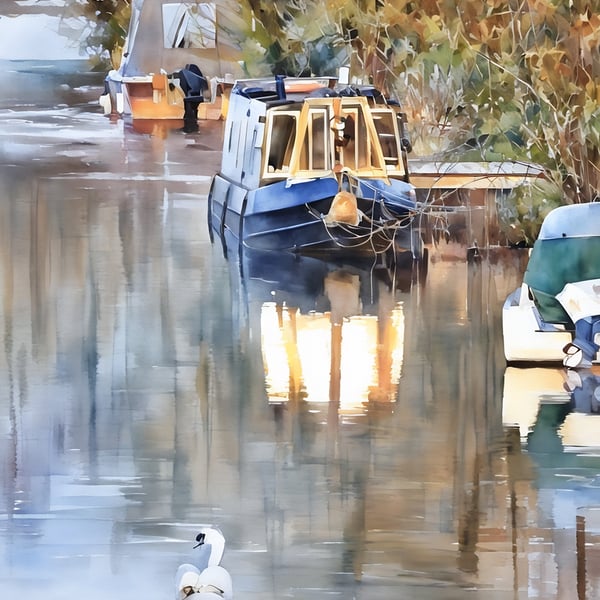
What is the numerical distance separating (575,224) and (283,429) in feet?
6.94

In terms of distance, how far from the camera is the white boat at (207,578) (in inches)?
206

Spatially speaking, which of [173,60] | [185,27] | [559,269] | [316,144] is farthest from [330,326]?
[173,60]

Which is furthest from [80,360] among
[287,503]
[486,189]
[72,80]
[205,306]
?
[72,80]

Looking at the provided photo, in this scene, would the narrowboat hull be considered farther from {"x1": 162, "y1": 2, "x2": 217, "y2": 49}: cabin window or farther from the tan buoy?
{"x1": 162, "y1": 2, "x2": 217, "y2": 49}: cabin window

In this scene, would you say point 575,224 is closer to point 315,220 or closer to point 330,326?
point 330,326

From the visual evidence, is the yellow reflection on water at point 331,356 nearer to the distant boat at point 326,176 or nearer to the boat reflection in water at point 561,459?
the boat reflection in water at point 561,459

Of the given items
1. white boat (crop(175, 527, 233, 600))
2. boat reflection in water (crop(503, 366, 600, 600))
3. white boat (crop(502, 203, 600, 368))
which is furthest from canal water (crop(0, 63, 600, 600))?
white boat (crop(175, 527, 233, 600))

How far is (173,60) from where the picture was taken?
99.6 ft

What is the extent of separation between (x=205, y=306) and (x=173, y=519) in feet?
17.6

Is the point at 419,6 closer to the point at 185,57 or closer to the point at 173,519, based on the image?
the point at 173,519

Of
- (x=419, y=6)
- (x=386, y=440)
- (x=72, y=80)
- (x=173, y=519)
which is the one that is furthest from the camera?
(x=72, y=80)

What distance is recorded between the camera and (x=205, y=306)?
39.5 ft

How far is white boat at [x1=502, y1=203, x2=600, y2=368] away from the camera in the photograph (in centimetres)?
894

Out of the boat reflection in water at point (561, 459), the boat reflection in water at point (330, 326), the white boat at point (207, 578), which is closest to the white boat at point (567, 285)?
the boat reflection in water at point (561, 459)
